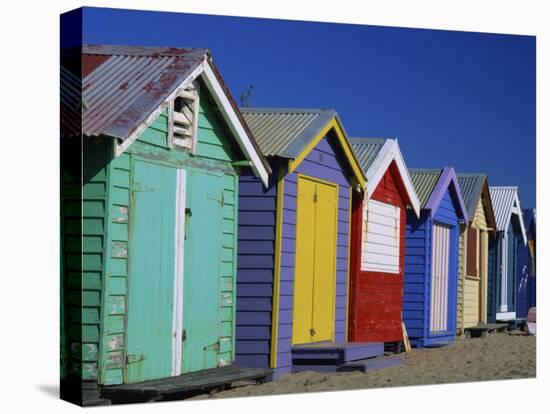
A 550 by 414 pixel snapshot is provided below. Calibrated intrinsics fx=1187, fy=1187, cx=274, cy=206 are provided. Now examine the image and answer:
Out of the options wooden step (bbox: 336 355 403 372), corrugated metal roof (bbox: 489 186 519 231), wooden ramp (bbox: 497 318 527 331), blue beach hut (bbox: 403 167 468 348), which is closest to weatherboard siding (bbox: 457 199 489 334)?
blue beach hut (bbox: 403 167 468 348)

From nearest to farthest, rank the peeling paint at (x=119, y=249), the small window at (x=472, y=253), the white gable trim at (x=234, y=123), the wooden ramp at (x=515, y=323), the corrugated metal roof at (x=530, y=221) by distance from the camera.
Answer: the peeling paint at (x=119, y=249) < the white gable trim at (x=234, y=123) < the corrugated metal roof at (x=530, y=221) < the wooden ramp at (x=515, y=323) < the small window at (x=472, y=253)

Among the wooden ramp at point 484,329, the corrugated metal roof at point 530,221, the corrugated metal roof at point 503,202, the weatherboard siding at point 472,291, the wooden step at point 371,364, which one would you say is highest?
the corrugated metal roof at point 503,202

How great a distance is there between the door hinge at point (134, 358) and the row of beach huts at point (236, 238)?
0.03 metres

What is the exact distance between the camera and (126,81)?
11.2m

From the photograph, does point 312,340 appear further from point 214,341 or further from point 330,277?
point 214,341

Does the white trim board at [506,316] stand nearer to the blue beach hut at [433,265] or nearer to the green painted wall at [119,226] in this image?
the blue beach hut at [433,265]

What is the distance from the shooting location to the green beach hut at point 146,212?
10.6 m

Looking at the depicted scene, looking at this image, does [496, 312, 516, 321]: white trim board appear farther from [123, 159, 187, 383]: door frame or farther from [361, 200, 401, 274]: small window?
[123, 159, 187, 383]: door frame

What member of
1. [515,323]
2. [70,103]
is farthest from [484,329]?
[70,103]

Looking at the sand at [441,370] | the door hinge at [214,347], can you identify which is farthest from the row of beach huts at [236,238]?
the sand at [441,370]

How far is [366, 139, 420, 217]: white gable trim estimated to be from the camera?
14.3 meters

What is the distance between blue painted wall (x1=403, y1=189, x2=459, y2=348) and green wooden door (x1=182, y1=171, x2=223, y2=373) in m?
4.51

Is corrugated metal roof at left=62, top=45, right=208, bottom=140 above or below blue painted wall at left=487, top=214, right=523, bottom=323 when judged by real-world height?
above

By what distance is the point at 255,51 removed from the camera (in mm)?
12062
